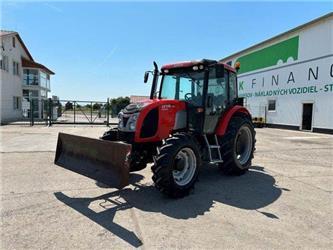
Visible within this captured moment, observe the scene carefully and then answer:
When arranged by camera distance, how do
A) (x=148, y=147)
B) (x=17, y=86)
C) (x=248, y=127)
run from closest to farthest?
1. (x=148, y=147)
2. (x=248, y=127)
3. (x=17, y=86)

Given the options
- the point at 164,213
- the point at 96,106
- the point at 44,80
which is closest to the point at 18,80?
the point at 44,80

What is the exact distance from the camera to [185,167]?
525 centimetres

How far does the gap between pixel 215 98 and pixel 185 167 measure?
6.52ft

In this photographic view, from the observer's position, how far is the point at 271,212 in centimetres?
443

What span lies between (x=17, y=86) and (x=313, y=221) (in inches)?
1231

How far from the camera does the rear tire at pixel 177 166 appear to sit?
4594 mm

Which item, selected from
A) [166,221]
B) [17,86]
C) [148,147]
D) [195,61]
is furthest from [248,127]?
[17,86]

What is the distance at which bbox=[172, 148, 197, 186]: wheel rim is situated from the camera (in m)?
5.09

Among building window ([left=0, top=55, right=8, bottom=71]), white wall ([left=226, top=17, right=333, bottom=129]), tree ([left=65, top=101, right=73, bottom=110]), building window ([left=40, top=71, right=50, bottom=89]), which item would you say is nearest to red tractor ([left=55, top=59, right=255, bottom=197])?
white wall ([left=226, top=17, right=333, bottom=129])

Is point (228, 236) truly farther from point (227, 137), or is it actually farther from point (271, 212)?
point (227, 137)

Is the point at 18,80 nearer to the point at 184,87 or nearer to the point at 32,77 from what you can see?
the point at 32,77

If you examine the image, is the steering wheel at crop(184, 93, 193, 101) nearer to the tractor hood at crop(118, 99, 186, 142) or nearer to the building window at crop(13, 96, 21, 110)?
the tractor hood at crop(118, 99, 186, 142)

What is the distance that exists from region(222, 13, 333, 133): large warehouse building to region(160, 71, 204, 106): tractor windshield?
16.1 meters

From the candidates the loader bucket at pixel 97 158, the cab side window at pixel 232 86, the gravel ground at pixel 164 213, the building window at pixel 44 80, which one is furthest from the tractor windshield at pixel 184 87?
the building window at pixel 44 80
